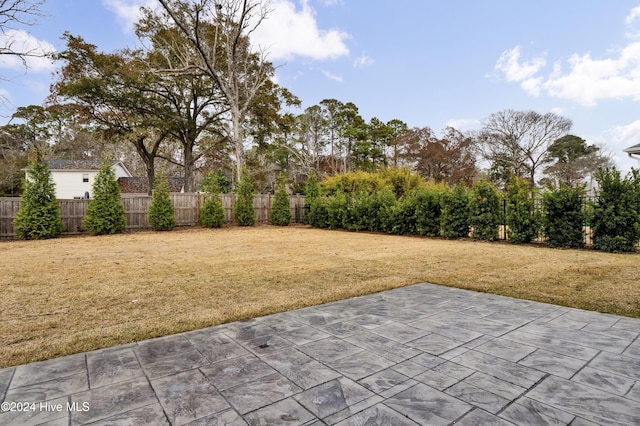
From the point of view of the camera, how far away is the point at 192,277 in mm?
4664

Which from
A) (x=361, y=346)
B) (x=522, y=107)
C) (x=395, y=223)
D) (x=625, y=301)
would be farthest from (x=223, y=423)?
(x=522, y=107)

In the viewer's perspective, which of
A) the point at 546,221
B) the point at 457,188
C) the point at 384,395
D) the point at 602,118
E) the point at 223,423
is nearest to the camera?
the point at 223,423

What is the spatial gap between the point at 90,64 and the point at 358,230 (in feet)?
51.8

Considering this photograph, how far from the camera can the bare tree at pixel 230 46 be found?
15.1 metres

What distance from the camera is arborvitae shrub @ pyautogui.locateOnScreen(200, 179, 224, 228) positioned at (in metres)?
13.6

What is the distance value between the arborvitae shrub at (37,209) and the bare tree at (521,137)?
26.4 metres

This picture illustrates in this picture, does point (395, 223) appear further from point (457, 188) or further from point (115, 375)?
point (115, 375)

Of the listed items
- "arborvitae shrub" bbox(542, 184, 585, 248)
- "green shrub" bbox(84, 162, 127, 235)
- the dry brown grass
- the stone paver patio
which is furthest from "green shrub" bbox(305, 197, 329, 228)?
the stone paver patio

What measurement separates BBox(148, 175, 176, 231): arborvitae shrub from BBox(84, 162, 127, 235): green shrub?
3.57 ft

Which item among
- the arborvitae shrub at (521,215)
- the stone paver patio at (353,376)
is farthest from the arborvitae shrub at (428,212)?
the stone paver patio at (353,376)

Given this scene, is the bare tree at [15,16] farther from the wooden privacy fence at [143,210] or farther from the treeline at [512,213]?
the treeline at [512,213]

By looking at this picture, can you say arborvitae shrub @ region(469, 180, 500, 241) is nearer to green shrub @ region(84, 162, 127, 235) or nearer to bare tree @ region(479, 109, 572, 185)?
green shrub @ region(84, 162, 127, 235)

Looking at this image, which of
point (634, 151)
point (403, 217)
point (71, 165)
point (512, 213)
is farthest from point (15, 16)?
point (71, 165)

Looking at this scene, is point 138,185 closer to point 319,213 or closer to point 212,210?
point 212,210
